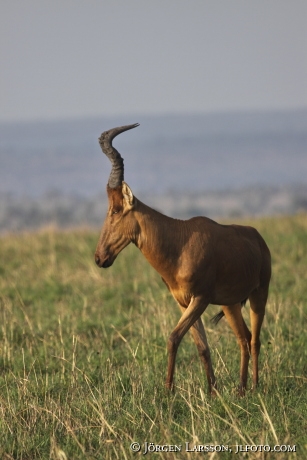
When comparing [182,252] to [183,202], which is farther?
[183,202]

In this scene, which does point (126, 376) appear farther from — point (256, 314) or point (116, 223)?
point (116, 223)

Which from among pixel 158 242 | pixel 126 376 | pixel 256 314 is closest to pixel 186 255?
pixel 158 242

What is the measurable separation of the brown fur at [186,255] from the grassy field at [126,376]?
591 mm

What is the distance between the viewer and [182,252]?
329 inches

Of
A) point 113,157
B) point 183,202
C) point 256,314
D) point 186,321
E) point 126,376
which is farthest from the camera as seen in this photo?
point 183,202

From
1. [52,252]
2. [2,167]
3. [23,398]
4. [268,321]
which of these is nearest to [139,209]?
[23,398]

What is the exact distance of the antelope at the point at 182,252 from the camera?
8281 mm

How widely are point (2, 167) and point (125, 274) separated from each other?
185 m

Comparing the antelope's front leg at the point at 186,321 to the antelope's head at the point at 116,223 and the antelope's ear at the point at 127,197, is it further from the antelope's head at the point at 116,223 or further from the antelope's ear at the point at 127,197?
the antelope's ear at the point at 127,197

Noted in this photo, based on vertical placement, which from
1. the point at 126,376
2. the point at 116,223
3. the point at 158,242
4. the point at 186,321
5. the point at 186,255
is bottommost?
the point at 126,376

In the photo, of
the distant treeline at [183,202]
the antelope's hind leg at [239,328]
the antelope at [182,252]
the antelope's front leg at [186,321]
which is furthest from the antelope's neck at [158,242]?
the distant treeline at [183,202]

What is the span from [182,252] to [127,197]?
0.67 metres

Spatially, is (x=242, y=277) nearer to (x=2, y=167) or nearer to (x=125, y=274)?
(x=125, y=274)

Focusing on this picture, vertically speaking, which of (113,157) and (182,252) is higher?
(113,157)
